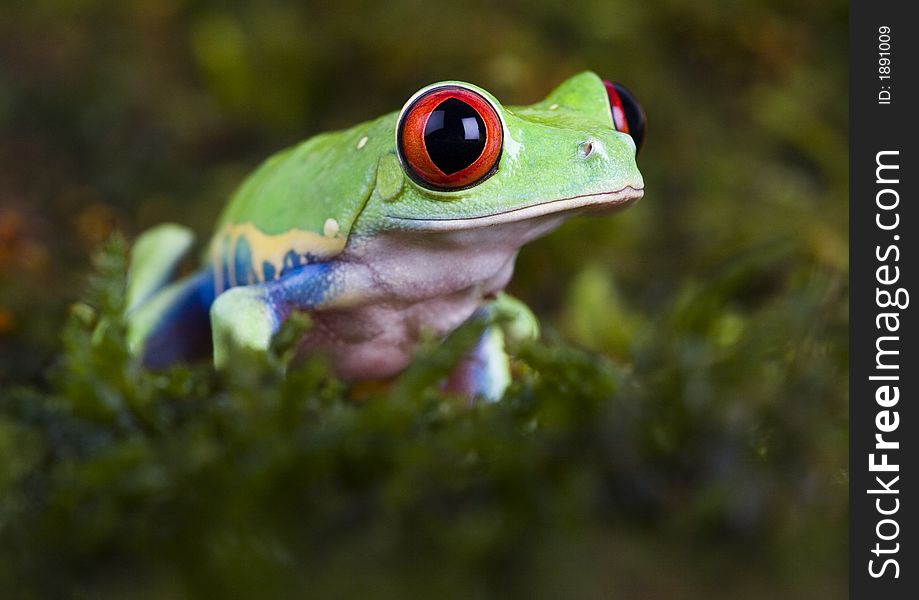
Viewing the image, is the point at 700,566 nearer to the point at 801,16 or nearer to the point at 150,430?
the point at 150,430

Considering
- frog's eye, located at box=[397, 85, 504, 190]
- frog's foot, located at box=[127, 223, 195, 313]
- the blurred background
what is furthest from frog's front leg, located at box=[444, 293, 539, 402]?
frog's foot, located at box=[127, 223, 195, 313]

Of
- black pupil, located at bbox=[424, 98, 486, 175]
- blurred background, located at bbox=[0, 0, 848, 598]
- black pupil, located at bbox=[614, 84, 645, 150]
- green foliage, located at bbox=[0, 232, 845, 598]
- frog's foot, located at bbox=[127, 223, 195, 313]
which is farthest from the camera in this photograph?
blurred background, located at bbox=[0, 0, 848, 598]

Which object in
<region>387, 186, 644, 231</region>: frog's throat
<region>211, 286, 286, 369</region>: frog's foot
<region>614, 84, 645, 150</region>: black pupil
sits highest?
<region>614, 84, 645, 150</region>: black pupil

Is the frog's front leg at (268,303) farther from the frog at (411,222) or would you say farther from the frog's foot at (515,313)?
the frog's foot at (515,313)

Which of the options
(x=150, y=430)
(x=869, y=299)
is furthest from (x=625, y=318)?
(x=150, y=430)

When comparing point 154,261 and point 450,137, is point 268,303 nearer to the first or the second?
point 450,137

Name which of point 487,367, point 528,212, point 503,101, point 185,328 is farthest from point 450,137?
point 503,101

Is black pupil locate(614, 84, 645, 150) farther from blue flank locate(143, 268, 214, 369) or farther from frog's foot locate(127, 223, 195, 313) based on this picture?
frog's foot locate(127, 223, 195, 313)
